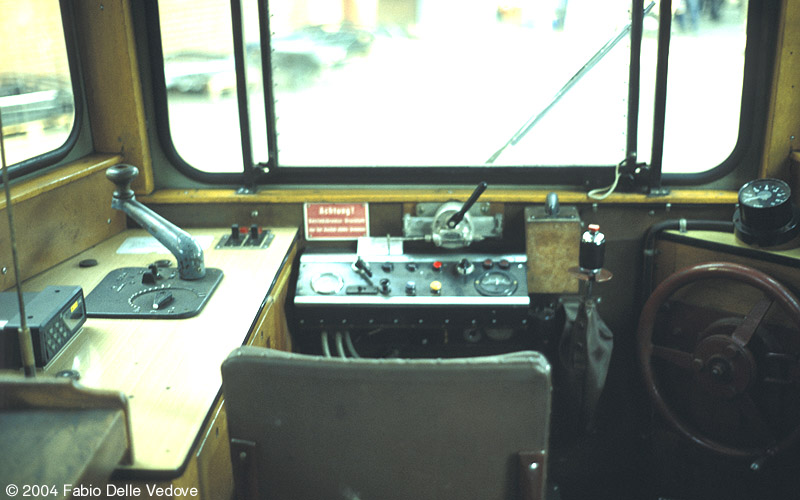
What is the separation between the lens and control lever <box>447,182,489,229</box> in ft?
7.95

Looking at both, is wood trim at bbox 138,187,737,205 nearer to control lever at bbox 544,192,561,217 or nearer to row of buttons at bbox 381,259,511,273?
control lever at bbox 544,192,561,217

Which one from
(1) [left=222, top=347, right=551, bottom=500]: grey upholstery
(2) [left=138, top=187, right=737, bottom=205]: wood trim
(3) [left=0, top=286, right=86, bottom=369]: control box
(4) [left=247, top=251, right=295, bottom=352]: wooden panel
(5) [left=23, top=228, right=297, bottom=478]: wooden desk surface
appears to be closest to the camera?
(1) [left=222, top=347, right=551, bottom=500]: grey upholstery

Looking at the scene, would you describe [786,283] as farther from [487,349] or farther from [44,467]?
[44,467]

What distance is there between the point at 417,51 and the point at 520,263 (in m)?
0.85

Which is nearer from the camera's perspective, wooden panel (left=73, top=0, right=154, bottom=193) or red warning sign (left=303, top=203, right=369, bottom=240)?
wooden panel (left=73, top=0, right=154, bottom=193)

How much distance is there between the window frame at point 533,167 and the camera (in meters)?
2.55

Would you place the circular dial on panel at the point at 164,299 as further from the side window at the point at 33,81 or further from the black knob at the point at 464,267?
the black knob at the point at 464,267

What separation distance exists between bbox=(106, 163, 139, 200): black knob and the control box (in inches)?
16.2

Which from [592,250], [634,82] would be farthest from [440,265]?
[634,82]

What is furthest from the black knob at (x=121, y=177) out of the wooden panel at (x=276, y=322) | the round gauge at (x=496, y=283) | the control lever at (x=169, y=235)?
the round gauge at (x=496, y=283)

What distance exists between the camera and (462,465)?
1.31 metres

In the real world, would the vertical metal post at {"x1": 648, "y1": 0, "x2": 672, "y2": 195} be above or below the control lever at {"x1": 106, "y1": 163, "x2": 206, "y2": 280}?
above

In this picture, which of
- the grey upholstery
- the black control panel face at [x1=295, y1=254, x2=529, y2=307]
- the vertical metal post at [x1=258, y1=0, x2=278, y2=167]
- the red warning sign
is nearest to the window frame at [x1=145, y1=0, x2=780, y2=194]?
the vertical metal post at [x1=258, y1=0, x2=278, y2=167]

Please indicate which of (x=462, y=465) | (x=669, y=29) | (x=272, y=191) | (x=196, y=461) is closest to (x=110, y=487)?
(x=196, y=461)
